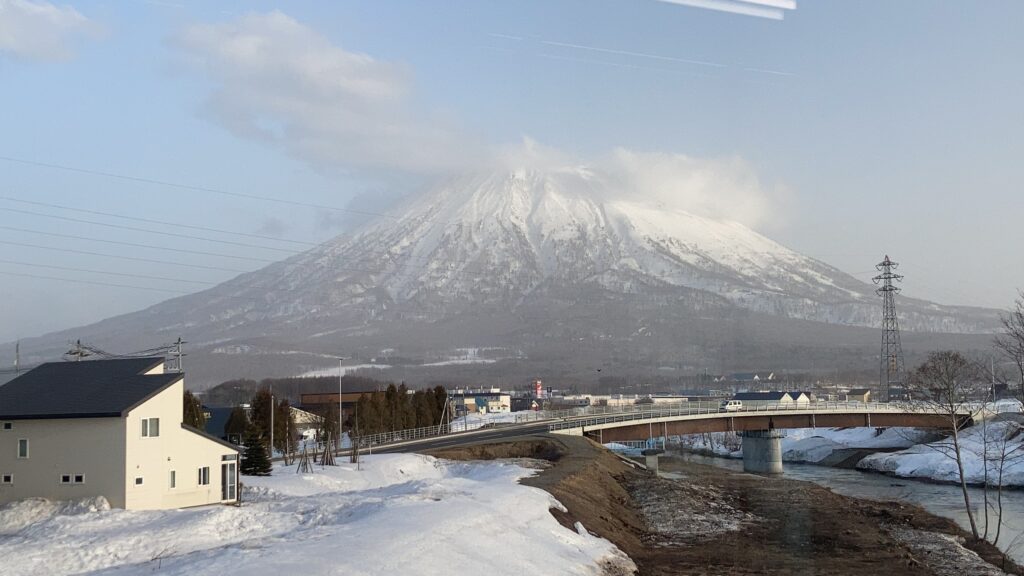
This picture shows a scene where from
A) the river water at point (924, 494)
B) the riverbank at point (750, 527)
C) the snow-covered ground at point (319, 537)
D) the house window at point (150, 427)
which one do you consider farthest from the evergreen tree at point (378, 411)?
the house window at point (150, 427)

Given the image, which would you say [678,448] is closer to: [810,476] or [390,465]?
[810,476]

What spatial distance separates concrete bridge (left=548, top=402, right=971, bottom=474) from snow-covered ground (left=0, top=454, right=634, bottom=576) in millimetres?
51786

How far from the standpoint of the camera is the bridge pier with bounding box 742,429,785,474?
9581 cm

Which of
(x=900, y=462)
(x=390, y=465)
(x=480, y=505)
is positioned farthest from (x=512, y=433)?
(x=480, y=505)

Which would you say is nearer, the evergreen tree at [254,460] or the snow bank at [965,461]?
the evergreen tree at [254,460]

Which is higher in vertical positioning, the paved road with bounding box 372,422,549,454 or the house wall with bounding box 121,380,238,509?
the house wall with bounding box 121,380,238,509

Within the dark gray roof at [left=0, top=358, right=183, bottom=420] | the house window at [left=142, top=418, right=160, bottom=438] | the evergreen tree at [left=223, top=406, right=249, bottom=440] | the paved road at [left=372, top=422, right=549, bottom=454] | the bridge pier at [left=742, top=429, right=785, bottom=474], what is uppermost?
the dark gray roof at [left=0, top=358, right=183, bottom=420]

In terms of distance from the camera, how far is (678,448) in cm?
13575

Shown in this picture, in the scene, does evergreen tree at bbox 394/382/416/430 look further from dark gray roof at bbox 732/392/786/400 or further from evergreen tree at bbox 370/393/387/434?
dark gray roof at bbox 732/392/786/400

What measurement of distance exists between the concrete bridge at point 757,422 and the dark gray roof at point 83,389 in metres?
52.4

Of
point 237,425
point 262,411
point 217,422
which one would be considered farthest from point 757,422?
point 217,422

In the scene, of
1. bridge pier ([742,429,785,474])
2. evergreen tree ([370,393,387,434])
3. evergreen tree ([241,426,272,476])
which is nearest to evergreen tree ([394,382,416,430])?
evergreen tree ([370,393,387,434])

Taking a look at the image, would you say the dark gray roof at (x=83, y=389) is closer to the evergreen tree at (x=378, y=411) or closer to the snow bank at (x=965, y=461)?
the evergreen tree at (x=378, y=411)

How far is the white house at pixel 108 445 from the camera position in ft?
113
